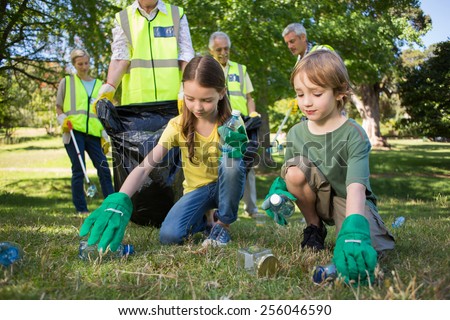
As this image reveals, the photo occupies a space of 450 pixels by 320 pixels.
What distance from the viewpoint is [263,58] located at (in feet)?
25.9

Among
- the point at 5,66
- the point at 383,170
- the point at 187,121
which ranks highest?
the point at 5,66

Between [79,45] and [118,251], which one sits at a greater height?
[79,45]

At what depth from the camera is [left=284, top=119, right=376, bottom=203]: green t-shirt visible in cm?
193

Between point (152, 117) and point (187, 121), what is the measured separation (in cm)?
78

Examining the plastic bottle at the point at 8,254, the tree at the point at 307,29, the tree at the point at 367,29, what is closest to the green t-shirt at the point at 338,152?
the plastic bottle at the point at 8,254

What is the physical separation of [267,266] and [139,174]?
83cm

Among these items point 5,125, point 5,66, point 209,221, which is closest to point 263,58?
point 5,66

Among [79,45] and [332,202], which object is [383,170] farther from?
[332,202]

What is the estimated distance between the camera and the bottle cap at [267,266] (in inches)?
68.0

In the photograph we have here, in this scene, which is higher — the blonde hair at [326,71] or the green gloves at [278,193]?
the blonde hair at [326,71]

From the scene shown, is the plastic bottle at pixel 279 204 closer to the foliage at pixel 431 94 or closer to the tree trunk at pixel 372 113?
the foliage at pixel 431 94

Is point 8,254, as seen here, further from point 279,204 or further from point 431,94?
point 431,94

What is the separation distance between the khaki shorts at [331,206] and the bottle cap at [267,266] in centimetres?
50

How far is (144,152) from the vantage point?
9.98 feet
